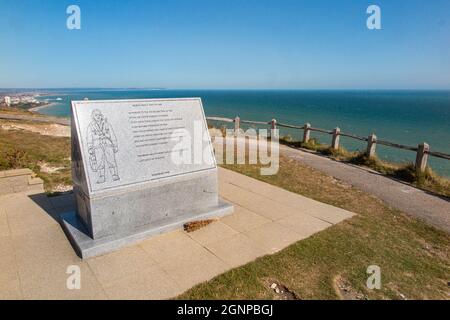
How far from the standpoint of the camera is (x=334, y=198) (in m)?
7.05

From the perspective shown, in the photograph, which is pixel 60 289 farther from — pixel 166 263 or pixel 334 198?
pixel 334 198

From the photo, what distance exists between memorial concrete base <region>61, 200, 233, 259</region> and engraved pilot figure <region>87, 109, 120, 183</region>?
88 centimetres

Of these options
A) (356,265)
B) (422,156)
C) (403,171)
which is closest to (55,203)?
(356,265)

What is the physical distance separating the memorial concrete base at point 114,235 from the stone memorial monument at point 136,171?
0.04 feet

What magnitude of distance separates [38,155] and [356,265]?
32.5ft

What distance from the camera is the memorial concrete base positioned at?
168 inches

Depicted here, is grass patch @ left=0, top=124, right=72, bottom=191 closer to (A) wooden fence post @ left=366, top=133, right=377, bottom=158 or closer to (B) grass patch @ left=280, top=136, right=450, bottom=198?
(B) grass patch @ left=280, top=136, right=450, bottom=198

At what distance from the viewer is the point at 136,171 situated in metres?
4.71

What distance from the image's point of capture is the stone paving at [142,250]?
3598 mm

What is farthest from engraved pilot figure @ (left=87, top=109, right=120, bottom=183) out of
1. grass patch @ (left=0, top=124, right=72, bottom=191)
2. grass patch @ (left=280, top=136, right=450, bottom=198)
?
grass patch @ (left=280, top=136, right=450, bottom=198)

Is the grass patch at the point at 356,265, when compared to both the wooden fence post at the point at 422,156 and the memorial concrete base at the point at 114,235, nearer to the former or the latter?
the memorial concrete base at the point at 114,235

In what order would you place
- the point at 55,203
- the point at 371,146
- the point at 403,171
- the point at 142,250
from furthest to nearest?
the point at 371,146
the point at 403,171
the point at 55,203
the point at 142,250

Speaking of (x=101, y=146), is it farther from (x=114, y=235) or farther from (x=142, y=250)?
(x=142, y=250)
